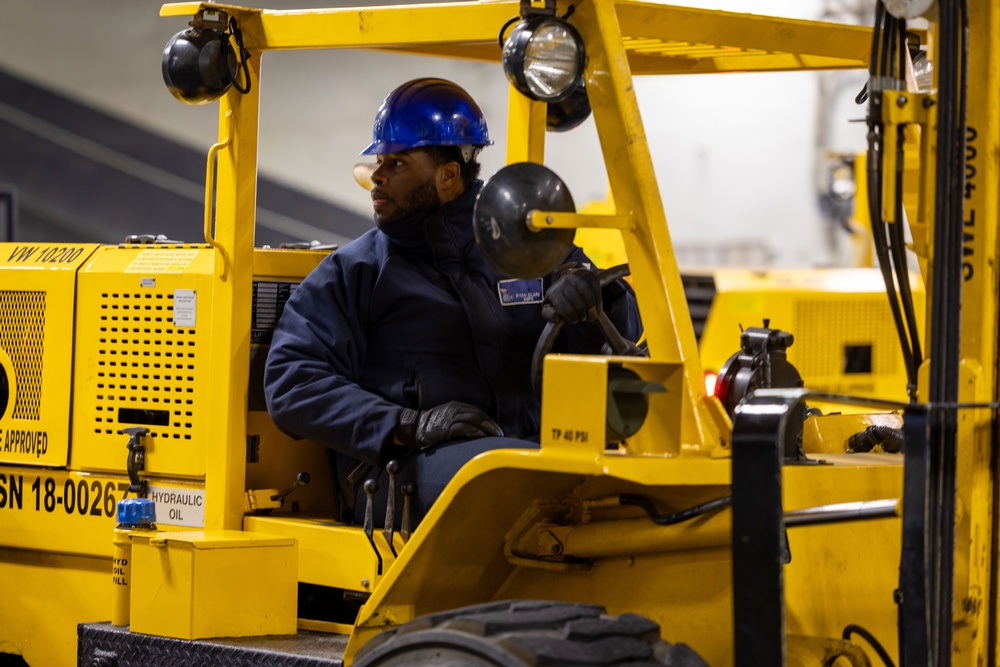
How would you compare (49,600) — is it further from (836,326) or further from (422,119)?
(836,326)

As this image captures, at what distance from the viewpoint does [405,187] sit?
15.0ft

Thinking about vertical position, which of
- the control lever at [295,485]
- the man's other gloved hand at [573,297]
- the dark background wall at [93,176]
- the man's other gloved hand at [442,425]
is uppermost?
the dark background wall at [93,176]

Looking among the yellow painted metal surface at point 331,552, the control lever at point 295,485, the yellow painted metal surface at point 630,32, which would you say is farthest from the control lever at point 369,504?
the yellow painted metal surface at point 630,32

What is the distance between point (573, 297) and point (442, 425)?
0.61 meters

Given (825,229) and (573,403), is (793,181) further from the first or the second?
(573,403)

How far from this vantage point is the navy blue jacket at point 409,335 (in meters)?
4.32

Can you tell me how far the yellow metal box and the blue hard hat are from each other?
48.1 inches

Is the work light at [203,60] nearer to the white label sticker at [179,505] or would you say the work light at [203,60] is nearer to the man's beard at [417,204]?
the man's beard at [417,204]

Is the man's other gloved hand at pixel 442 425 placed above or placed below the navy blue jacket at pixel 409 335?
below

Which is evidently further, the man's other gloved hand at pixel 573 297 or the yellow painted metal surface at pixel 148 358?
the yellow painted metal surface at pixel 148 358

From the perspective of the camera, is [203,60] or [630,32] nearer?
[630,32]

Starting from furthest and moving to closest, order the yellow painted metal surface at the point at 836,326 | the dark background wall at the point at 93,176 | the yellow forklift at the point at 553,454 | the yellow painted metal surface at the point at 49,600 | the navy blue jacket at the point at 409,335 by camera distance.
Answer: the dark background wall at the point at 93,176, the yellow painted metal surface at the point at 836,326, the yellow painted metal surface at the point at 49,600, the navy blue jacket at the point at 409,335, the yellow forklift at the point at 553,454

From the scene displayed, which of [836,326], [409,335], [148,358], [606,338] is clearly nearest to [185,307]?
[148,358]

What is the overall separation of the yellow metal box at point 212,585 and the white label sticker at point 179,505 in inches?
10.7
